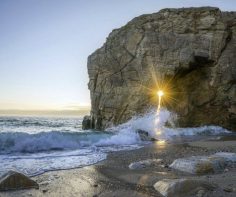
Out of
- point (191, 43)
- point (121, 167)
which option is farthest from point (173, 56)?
point (121, 167)

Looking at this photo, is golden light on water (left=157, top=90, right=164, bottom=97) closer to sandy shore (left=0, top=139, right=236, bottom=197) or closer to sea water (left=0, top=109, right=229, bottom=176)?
sea water (left=0, top=109, right=229, bottom=176)

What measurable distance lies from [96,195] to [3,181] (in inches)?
62.7

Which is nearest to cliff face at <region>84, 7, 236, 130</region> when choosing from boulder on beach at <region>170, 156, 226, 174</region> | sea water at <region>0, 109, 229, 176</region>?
sea water at <region>0, 109, 229, 176</region>

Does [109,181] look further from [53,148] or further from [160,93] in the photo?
[160,93]

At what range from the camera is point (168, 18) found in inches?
1140

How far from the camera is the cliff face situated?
27.8m

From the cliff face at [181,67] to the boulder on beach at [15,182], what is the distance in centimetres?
2292

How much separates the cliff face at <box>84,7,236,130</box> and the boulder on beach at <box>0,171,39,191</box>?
2292 cm

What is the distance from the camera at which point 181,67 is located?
2762 centimetres

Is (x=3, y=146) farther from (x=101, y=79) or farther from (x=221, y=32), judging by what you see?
(x=221, y=32)

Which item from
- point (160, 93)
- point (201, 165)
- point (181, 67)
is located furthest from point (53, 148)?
point (181, 67)

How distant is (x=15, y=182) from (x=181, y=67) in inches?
935

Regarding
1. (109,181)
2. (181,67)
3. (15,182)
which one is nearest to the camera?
(15,182)

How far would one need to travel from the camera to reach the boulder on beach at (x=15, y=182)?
5.27 m
